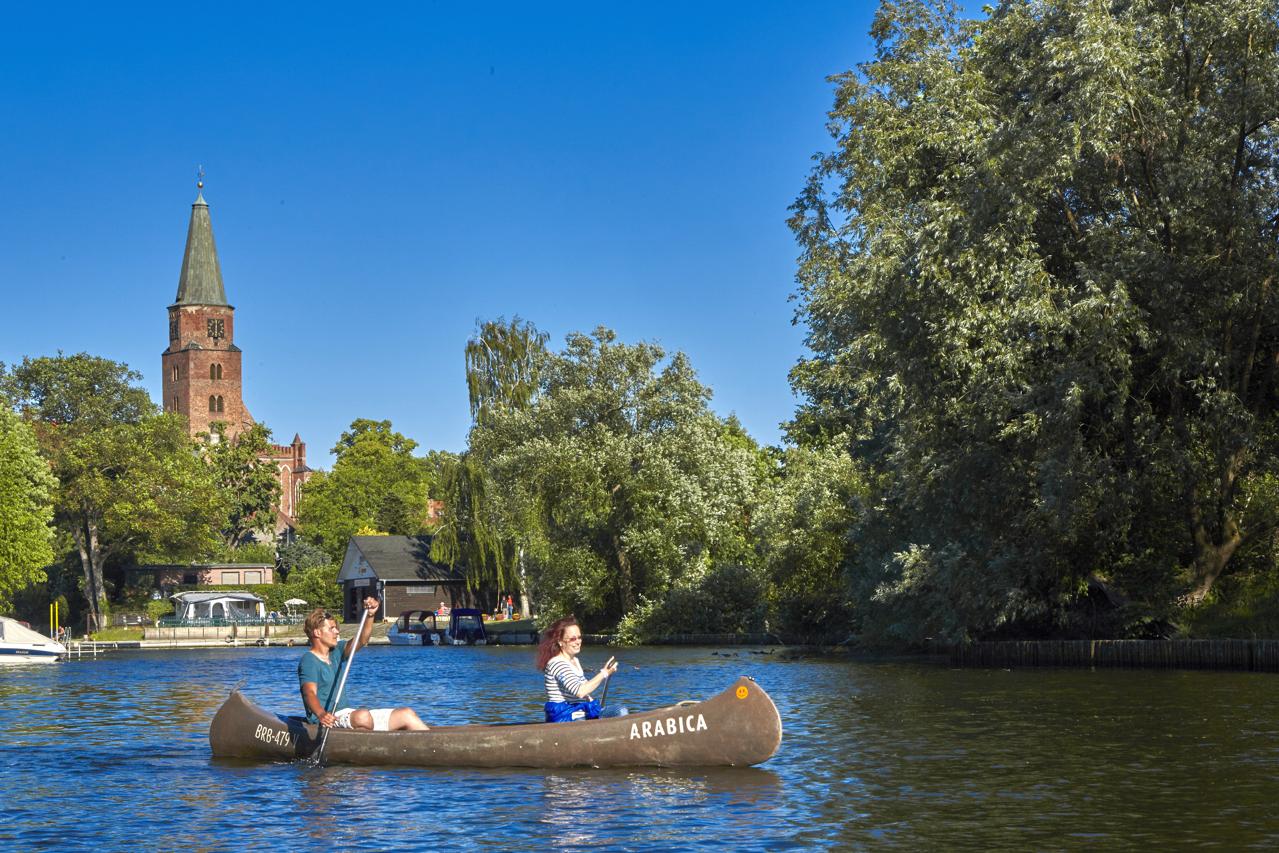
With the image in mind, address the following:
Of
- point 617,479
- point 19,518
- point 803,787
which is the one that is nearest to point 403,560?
point 19,518

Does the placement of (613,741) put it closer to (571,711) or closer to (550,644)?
(571,711)

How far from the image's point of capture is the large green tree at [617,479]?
59.2 meters

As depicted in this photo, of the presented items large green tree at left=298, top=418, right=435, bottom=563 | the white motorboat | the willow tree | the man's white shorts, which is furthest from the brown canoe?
large green tree at left=298, top=418, right=435, bottom=563

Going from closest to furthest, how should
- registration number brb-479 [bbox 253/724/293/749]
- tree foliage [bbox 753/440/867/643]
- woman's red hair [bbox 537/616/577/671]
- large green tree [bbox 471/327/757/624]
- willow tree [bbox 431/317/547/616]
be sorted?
1. woman's red hair [bbox 537/616/577/671]
2. registration number brb-479 [bbox 253/724/293/749]
3. tree foliage [bbox 753/440/867/643]
4. large green tree [bbox 471/327/757/624]
5. willow tree [bbox 431/317/547/616]

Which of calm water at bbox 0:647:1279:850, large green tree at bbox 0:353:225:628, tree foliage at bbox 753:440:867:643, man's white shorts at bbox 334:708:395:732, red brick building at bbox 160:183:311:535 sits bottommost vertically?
calm water at bbox 0:647:1279:850

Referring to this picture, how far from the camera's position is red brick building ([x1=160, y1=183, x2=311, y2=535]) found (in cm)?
14900

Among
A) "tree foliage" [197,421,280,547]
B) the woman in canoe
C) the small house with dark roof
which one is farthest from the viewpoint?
"tree foliage" [197,421,280,547]

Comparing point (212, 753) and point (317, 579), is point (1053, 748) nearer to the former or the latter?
point (212, 753)

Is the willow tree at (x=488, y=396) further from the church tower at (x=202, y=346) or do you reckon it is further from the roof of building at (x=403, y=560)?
the church tower at (x=202, y=346)

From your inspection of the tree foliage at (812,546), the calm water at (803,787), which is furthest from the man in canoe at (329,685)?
the tree foliage at (812,546)

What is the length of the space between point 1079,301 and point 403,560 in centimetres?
7016

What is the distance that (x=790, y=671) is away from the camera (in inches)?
1443

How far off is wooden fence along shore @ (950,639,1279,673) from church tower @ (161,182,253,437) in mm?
121802

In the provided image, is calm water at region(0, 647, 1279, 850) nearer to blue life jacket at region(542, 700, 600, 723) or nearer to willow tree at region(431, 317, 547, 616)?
blue life jacket at region(542, 700, 600, 723)
